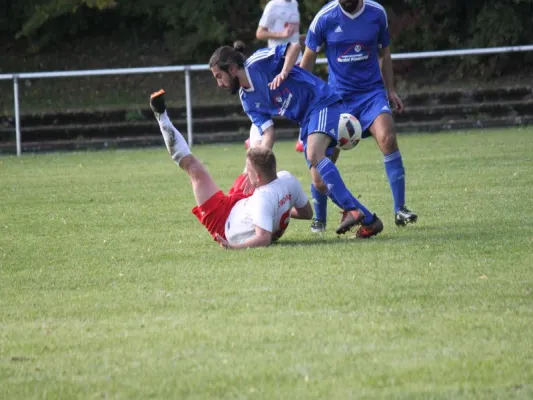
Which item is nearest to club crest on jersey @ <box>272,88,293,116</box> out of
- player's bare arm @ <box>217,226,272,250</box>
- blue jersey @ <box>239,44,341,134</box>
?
blue jersey @ <box>239,44,341,134</box>

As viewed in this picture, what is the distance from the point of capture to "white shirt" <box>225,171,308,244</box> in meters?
7.73

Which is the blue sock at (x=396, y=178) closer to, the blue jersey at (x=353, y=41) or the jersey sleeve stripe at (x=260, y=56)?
the blue jersey at (x=353, y=41)

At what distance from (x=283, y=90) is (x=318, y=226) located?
1144mm

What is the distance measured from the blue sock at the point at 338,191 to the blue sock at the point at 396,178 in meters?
Answer: 0.78

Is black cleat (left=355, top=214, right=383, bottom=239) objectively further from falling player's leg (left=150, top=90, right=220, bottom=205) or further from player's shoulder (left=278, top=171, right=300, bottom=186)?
falling player's leg (left=150, top=90, right=220, bottom=205)

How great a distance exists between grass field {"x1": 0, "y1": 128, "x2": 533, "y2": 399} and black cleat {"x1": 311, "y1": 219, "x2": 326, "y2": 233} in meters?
0.10

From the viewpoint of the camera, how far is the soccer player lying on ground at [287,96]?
8289 mm

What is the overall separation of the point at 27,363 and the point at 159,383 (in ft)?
2.50

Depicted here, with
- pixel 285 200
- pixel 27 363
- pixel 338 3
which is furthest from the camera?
pixel 338 3

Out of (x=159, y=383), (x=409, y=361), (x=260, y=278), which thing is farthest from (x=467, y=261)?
(x=159, y=383)

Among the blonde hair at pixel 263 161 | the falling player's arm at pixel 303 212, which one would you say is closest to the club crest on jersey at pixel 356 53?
the falling player's arm at pixel 303 212

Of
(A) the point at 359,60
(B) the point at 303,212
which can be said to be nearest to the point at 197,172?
(B) the point at 303,212

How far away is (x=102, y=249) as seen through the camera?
27.2 feet

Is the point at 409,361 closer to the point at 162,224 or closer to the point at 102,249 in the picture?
the point at 102,249
